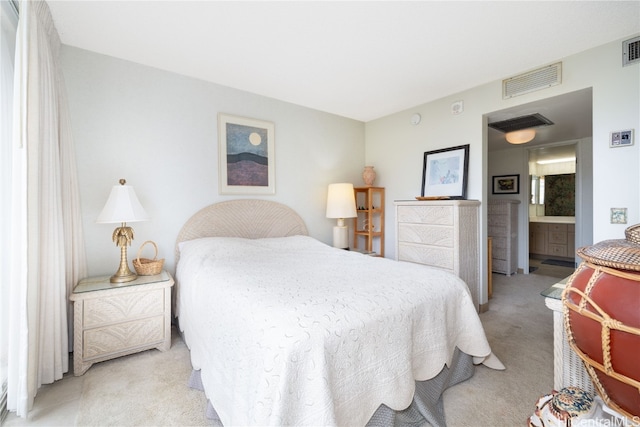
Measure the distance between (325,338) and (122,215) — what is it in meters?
1.84

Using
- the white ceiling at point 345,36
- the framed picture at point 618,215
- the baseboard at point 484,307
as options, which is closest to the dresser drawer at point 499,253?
the baseboard at point 484,307

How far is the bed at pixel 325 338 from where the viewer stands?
41.8 inches

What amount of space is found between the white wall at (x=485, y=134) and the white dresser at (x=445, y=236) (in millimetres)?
223

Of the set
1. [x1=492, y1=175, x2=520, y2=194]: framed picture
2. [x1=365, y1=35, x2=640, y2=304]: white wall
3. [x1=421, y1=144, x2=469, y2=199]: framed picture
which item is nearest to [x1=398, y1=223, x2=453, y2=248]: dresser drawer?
[x1=421, y1=144, x2=469, y2=199]: framed picture

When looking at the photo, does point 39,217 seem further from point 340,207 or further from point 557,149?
point 557,149

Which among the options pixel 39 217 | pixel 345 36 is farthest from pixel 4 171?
pixel 345 36

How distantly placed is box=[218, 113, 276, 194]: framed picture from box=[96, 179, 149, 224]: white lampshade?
91 centimetres

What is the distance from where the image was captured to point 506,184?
17.2 ft

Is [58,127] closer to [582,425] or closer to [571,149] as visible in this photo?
[582,425]

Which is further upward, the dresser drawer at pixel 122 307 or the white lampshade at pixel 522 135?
the white lampshade at pixel 522 135

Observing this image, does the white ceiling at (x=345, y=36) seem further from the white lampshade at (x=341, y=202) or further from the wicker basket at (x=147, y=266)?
the wicker basket at (x=147, y=266)

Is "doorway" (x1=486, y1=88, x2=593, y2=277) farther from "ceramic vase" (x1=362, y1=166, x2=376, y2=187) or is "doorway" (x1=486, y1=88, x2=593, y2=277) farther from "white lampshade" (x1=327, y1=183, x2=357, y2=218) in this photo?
"white lampshade" (x1=327, y1=183, x2=357, y2=218)

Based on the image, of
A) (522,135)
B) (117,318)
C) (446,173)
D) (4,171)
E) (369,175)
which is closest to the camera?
(4,171)

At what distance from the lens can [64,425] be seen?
58.4 inches
